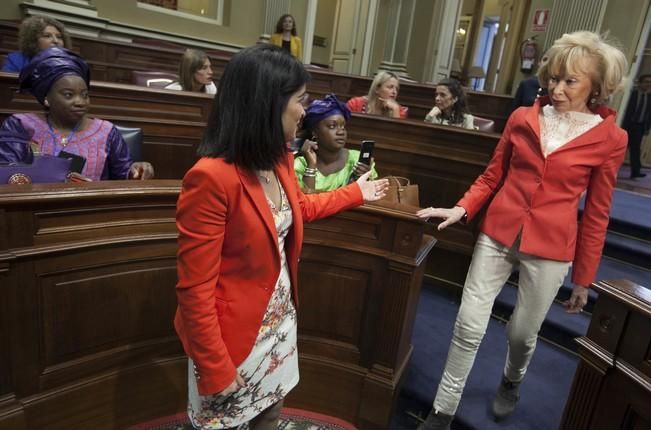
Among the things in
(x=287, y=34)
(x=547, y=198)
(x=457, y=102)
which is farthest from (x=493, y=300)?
(x=287, y=34)

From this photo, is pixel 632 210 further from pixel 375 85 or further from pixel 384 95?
pixel 375 85

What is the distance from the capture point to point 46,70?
1.80 metres

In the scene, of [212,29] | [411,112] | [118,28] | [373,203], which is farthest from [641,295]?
[212,29]

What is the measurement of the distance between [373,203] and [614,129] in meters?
0.82

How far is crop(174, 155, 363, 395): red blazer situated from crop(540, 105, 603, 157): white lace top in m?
0.92

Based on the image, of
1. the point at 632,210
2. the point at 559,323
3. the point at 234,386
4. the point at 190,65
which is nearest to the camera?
the point at 234,386

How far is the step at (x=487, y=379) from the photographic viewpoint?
1986mm

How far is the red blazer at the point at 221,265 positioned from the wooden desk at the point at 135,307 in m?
0.60

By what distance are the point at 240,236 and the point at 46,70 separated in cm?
135

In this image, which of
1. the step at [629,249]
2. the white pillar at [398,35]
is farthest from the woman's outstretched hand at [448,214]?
the white pillar at [398,35]

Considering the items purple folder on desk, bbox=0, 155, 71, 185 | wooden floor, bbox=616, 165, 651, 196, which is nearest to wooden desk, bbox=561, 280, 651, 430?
purple folder on desk, bbox=0, 155, 71, 185

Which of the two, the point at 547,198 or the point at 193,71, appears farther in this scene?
the point at 193,71

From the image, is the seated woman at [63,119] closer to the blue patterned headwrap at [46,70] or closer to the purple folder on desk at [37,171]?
the blue patterned headwrap at [46,70]

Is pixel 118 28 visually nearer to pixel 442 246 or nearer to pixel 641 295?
pixel 442 246
